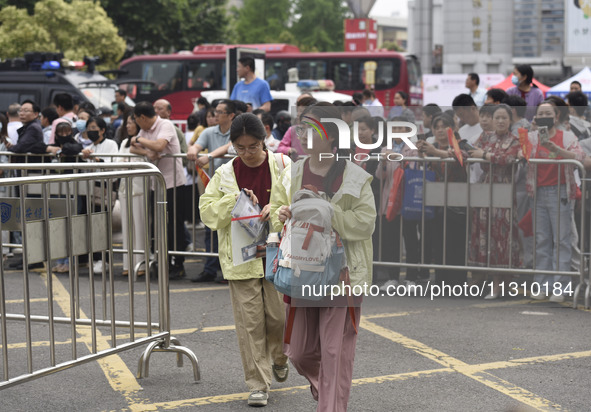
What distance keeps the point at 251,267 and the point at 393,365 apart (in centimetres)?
132

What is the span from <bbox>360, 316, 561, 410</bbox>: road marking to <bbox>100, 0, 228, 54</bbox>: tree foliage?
35855mm

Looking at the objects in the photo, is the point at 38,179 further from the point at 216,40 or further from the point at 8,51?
the point at 216,40

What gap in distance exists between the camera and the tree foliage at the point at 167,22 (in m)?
40.6

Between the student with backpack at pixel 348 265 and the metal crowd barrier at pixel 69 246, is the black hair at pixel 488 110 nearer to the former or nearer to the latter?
the metal crowd barrier at pixel 69 246

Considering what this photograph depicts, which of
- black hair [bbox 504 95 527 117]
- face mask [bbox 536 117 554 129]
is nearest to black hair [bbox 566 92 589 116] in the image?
black hair [bbox 504 95 527 117]

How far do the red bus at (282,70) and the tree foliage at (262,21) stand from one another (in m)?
Result: 26.1

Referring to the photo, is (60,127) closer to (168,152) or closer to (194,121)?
(168,152)

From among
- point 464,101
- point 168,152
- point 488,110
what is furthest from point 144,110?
point 488,110

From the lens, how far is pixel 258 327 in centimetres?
513

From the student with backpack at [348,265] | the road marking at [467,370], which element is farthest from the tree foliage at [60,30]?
the student with backpack at [348,265]

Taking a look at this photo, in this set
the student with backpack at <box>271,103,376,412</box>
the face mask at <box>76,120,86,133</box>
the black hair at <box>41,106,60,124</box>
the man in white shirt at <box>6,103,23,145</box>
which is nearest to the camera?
the student with backpack at <box>271,103,376,412</box>

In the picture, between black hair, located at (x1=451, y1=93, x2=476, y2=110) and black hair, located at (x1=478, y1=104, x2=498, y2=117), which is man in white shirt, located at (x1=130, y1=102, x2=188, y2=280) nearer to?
black hair, located at (x1=451, y1=93, x2=476, y2=110)

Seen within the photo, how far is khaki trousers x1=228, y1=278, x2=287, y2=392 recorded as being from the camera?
5051 mm

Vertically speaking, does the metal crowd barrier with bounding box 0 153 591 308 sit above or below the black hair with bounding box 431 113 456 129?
below
